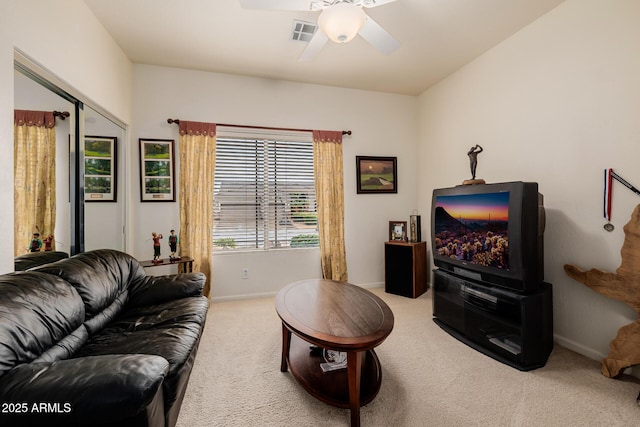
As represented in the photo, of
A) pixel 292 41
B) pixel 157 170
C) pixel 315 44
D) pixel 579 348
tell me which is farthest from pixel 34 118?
pixel 579 348

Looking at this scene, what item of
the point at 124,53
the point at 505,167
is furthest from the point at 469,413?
the point at 124,53

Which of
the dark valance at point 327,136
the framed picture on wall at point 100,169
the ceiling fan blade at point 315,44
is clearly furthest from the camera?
the dark valance at point 327,136

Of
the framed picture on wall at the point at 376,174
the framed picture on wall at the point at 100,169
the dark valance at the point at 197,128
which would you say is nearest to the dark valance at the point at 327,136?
the framed picture on wall at the point at 376,174

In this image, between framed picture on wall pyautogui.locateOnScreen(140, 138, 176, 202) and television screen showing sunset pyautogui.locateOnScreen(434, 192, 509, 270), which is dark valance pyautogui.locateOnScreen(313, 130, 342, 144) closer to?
television screen showing sunset pyautogui.locateOnScreen(434, 192, 509, 270)

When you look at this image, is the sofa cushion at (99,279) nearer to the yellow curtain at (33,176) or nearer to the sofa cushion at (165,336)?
the sofa cushion at (165,336)

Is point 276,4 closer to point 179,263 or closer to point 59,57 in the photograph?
point 59,57

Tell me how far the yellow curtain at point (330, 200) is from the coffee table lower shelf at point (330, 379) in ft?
5.55

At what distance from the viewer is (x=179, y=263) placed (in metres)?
3.12

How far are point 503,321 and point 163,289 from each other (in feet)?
8.75

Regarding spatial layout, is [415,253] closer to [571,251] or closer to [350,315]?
[571,251]

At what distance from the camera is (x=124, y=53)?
2945 mm

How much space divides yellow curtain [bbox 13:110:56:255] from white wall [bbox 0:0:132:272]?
2.8 inches

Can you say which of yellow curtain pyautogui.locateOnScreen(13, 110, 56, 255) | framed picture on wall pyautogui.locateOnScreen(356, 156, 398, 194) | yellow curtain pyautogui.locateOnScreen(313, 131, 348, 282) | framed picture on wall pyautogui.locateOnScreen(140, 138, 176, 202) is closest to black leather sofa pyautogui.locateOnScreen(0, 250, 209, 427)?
yellow curtain pyautogui.locateOnScreen(13, 110, 56, 255)

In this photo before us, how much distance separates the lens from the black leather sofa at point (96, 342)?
0.90 meters
